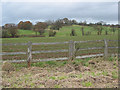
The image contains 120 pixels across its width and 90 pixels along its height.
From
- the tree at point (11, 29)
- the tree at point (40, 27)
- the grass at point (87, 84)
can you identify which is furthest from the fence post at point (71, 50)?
the tree at point (40, 27)

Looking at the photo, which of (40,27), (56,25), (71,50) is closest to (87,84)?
(71,50)

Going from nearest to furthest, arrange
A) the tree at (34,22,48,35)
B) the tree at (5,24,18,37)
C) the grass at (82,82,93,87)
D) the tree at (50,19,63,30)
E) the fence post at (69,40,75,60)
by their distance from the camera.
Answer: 1. the grass at (82,82,93,87)
2. the fence post at (69,40,75,60)
3. the tree at (5,24,18,37)
4. the tree at (34,22,48,35)
5. the tree at (50,19,63,30)

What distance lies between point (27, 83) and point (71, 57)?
5.09 metres

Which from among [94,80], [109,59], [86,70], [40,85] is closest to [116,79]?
[94,80]

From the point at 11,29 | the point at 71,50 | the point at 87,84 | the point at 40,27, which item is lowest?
the point at 87,84

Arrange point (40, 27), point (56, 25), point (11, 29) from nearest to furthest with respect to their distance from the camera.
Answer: point (11, 29) < point (40, 27) < point (56, 25)

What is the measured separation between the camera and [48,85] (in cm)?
547

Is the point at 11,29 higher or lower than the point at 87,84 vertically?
higher

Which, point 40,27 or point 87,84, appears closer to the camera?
point 87,84

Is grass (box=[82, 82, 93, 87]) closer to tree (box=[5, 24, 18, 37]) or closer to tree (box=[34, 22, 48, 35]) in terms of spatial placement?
tree (box=[5, 24, 18, 37])

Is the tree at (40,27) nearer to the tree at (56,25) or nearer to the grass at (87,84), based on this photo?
the tree at (56,25)

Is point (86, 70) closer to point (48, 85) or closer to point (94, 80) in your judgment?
point (94, 80)

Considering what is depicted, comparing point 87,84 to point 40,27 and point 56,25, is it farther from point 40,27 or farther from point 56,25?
point 56,25

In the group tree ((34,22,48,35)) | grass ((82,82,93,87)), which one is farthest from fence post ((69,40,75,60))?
tree ((34,22,48,35))
